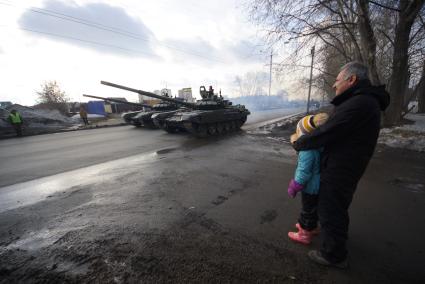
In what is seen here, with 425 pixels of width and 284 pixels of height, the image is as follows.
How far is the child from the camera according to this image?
2.26 metres

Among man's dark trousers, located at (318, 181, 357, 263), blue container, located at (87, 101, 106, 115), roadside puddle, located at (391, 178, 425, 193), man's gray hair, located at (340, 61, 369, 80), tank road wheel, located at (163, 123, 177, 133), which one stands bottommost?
roadside puddle, located at (391, 178, 425, 193)

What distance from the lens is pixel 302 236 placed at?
262 centimetres

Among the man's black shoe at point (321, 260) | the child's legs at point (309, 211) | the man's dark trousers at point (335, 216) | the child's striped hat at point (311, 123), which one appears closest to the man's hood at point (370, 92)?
the child's striped hat at point (311, 123)

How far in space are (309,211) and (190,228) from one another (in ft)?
4.92

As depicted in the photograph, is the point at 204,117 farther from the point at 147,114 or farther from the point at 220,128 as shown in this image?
the point at 147,114

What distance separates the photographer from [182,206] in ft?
11.8

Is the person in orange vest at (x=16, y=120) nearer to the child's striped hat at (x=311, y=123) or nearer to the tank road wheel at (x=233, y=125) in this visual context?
the tank road wheel at (x=233, y=125)

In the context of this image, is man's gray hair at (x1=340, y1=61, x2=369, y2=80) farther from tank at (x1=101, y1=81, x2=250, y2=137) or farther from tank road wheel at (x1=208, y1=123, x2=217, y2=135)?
tank road wheel at (x1=208, y1=123, x2=217, y2=135)

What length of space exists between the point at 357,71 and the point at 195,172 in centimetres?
404

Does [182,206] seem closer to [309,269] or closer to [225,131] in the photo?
[309,269]

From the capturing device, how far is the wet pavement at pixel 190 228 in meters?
2.17

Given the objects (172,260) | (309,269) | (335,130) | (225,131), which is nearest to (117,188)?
(172,260)

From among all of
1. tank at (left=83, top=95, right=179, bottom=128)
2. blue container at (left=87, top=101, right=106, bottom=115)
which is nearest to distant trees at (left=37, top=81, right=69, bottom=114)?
blue container at (left=87, top=101, right=106, bottom=115)

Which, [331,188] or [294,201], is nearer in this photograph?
[331,188]
